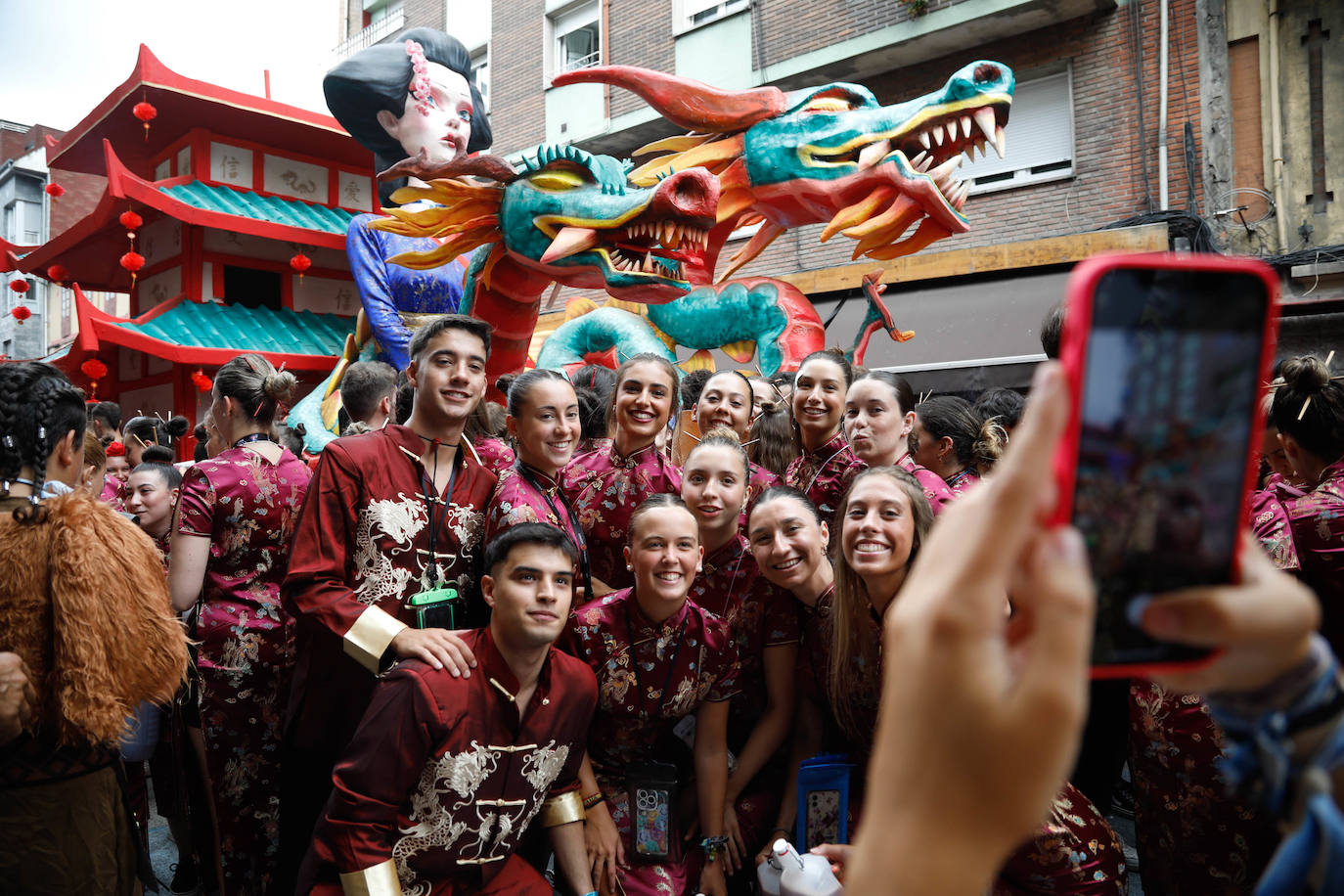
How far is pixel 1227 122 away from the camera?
7.77 meters

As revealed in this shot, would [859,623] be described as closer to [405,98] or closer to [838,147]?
[838,147]

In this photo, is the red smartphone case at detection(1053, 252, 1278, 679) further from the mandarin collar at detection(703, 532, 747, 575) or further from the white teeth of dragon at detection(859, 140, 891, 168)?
the white teeth of dragon at detection(859, 140, 891, 168)

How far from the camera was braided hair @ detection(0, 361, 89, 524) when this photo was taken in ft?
5.99

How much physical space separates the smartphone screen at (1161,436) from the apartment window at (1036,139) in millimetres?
9111

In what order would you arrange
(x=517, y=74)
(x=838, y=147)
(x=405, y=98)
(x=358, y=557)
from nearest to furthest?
(x=358, y=557) → (x=838, y=147) → (x=405, y=98) → (x=517, y=74)

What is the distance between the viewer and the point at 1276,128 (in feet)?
24.6

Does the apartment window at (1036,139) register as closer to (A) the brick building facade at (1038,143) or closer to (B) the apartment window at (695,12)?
(A) the brick building facade at (1038,143)

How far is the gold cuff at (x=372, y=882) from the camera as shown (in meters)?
1.87

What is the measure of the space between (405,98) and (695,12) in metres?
6.64

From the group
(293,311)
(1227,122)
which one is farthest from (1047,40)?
(293,311)

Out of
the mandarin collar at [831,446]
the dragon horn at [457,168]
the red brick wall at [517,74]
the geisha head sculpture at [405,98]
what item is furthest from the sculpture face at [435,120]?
the red brick wall at [517,74]

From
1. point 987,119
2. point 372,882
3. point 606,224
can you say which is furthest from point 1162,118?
point 372,882

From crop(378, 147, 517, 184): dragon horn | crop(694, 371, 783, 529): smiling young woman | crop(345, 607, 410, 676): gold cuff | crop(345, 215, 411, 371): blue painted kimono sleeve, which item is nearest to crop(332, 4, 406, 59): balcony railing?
crop(345, 215, 411, 371): blue painted kimono sleeve

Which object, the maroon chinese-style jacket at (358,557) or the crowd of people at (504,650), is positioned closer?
the crowd of people at (504,650)
